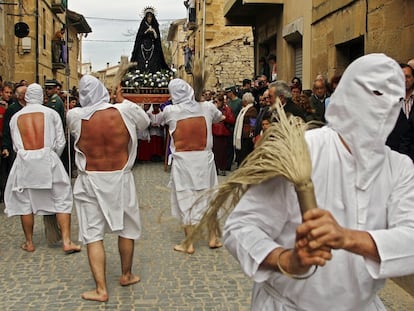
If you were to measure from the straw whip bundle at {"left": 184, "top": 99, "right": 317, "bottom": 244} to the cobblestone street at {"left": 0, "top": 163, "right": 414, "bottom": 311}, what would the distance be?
1.81 metres

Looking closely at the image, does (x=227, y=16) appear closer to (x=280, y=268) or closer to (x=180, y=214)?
(x=180, y=214)

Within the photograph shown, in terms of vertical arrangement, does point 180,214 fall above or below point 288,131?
below

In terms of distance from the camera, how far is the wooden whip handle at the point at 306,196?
184 centimetres

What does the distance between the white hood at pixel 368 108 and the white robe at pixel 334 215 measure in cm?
5

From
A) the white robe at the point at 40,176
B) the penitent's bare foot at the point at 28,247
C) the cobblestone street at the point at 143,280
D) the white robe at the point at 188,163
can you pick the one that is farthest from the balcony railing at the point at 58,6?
the penitent's bare foot at the point at 28,247

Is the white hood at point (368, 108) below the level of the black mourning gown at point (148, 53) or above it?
below

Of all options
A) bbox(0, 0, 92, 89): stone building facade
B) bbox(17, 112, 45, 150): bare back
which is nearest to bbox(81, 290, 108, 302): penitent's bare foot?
bbox(17, 112, 45, 150): bare back

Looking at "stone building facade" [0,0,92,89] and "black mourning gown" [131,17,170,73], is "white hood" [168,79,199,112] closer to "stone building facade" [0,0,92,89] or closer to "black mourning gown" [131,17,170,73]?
"stone building facade" [0,0,92,89]

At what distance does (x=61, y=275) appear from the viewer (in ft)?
19.2

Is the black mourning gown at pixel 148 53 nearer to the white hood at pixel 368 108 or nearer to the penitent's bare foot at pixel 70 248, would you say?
the penitent's bare foot at pixel 70 248

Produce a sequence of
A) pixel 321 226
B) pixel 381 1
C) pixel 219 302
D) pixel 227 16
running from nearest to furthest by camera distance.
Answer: pixel 321 226 < pixel 219 302 < pixel 381 1 < pixel 227 16

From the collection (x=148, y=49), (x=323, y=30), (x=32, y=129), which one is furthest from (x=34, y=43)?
(x=32, y=129)

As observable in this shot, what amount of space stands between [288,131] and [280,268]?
0.49 metres

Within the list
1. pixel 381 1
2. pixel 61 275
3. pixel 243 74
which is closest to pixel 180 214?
pixel 61 275
